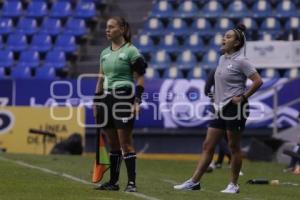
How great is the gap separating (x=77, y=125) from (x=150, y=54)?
5.04 meters

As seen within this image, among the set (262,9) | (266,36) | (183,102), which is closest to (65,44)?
(262,9)

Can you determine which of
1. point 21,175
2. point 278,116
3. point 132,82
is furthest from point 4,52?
point 132,82

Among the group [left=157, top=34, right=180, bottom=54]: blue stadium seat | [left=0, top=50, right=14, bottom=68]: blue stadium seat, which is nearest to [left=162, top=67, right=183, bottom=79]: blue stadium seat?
[left=157, top=34, right=180, bottom=54]: blue stadium seat

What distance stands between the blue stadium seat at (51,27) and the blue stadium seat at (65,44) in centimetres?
30

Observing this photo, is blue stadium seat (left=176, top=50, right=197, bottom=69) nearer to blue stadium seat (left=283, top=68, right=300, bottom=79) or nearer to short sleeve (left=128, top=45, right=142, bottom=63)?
blue stadium seat (left=283, top=68, right=300, bottom=79)

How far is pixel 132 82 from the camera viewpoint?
934 centimetres

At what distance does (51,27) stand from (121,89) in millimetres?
19174

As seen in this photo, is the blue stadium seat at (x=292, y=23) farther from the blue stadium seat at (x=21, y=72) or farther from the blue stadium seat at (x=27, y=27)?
the blue stadium seat at (x=27, y=27)

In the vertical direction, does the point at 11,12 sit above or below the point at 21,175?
above

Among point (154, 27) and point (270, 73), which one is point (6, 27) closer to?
point (154, 27)

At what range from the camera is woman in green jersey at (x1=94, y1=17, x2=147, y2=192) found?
9.23 metres

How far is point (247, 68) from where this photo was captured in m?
9.71

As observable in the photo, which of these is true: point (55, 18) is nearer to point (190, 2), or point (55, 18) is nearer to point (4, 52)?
point (4, 52)

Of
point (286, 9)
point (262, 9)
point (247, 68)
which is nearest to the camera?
point (247, 68)
